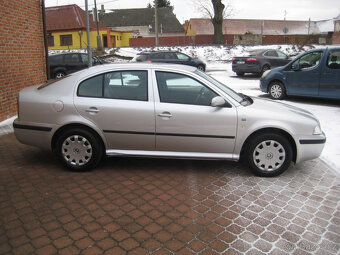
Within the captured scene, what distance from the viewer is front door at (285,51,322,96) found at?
9.92m

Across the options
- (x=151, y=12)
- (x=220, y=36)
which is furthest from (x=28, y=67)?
(x=151, y=12)

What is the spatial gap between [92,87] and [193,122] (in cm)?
158

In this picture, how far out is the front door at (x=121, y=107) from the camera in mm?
4645

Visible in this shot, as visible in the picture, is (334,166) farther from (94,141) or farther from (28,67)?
(28,67)

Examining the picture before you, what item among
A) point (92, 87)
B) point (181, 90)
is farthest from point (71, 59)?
point (181, 90)

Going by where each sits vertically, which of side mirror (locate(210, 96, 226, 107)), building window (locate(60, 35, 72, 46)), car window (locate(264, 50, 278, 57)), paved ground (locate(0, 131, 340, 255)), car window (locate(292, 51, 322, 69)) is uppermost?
building window (locate(60, 35, 72, 46))

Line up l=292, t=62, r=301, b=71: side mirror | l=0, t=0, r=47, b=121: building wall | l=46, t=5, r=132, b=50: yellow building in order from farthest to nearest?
l=46, t=5, r=132, b=50: yellow building
l=292, t=62, r=301, b=71: side mirror
l=0, t=0, r=47, b=121: building wall

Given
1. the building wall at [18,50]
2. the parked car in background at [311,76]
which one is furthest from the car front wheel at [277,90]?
the building wall at [18,50]

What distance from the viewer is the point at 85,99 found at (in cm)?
475

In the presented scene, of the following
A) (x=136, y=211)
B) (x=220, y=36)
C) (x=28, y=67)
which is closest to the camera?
(x=136, y=211)

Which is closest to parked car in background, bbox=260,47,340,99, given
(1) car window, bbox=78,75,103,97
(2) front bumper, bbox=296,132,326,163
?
(2) front bumper, bbox=296,132,326,163

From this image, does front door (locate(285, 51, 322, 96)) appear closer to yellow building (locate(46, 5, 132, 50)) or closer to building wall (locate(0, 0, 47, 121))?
building wall (locate(0, 0, 47, 121))

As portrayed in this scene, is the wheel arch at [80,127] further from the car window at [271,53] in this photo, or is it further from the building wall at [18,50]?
the car window at [271,53]

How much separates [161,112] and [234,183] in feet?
4.64
